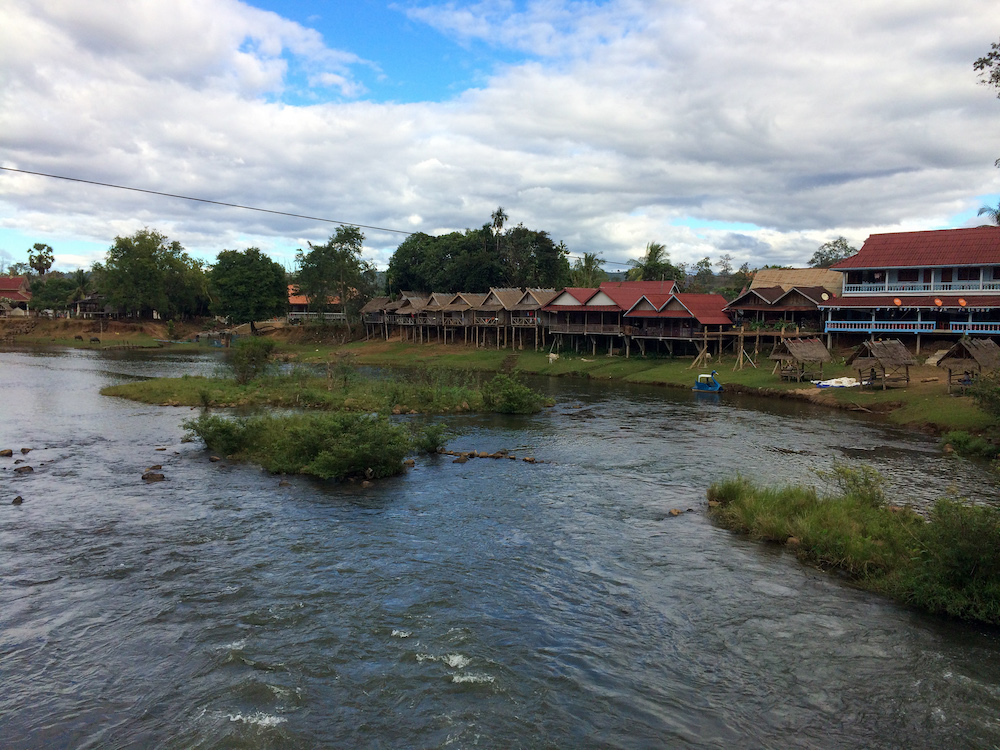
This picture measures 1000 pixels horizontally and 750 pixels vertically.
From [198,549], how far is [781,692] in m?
11.8

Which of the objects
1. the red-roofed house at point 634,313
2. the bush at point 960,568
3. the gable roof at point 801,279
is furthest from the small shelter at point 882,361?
the bush at point 960,568

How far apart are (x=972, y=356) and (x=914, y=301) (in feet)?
45.5

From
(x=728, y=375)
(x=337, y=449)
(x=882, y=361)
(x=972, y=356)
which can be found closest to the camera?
(x=337, y=449)

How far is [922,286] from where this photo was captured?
45.0 metres

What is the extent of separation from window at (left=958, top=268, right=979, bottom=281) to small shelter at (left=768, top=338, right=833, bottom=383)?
36.0 ft

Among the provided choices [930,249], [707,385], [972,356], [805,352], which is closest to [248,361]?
[707,385]

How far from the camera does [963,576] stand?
11.6 metres

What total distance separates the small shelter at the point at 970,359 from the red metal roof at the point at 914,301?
10102mm

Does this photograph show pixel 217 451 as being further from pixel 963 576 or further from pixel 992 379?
pixel 992 379

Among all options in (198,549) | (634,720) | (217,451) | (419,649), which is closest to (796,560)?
(634,720)

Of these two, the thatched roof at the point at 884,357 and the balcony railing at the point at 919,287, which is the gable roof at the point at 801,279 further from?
the thatched roof at the point at 884,357

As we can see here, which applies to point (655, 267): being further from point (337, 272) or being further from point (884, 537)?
point (884, 537)

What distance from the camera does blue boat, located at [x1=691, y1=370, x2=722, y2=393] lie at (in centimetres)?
4241

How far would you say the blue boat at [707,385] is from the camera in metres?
42.4
